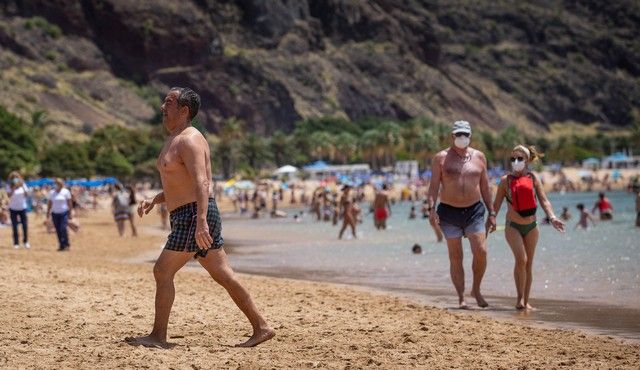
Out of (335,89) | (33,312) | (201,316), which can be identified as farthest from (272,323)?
(335,89)

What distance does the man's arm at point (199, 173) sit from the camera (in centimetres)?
687

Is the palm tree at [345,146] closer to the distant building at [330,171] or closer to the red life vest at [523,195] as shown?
the distant building at [330,171]

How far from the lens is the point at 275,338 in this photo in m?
7.87

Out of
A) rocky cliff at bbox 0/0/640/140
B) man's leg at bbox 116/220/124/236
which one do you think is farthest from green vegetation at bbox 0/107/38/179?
man's leg at bbox 116/220/124/236

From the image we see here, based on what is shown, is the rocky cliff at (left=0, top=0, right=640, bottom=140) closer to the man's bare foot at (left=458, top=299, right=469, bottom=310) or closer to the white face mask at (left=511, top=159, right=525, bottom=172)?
the man's bare foot at (left=458, top=299, right=469, bottom=310)

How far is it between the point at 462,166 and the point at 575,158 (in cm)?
15429

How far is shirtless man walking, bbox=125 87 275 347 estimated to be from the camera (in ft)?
22.9

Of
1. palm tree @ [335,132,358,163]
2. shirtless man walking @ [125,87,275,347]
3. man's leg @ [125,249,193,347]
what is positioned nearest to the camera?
shirtless man walking @ [125,87,275,347]

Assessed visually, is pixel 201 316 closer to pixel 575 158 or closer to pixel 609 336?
pixel 609 336

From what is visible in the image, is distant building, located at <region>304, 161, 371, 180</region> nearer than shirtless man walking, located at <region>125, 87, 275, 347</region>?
No

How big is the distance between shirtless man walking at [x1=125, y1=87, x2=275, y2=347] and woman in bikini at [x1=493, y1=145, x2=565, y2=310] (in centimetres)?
346

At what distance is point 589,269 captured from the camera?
15.8 metres

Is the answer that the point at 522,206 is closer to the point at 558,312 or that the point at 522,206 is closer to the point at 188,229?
the point at 558,312

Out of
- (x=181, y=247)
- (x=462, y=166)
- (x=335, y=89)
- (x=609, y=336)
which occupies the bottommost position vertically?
(x=609, y=336)
